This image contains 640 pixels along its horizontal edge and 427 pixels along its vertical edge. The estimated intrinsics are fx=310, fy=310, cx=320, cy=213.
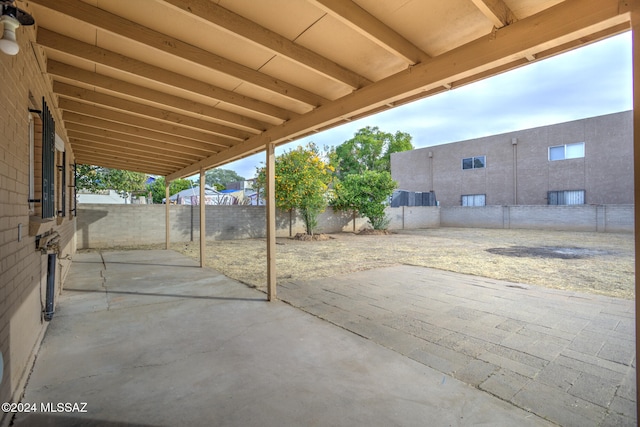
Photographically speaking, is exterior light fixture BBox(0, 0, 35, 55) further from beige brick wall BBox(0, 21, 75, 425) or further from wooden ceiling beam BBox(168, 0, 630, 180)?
wooden ceiling beam BBox(168, 0, 630, 180)

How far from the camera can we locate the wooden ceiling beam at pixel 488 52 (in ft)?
5.38

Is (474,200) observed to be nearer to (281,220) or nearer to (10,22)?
(281,220)

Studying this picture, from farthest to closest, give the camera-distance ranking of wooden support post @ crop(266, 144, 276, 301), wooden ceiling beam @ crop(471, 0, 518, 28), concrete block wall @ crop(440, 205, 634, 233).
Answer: concrete block wall @ crop(440, 205, 634, 233)
wooden support post @ crop(266, 144, 276, 301)
wooden ceiling beam @ crop(471, 0, 518, 28)

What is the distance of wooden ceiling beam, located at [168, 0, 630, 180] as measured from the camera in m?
1.64

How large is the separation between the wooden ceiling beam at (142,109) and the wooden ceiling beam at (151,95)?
530 mm

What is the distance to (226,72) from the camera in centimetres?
283

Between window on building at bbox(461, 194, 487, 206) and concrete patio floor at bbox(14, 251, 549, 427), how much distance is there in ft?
64.2

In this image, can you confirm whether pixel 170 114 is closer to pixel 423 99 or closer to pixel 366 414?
pixel 423 99

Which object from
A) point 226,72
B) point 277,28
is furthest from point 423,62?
point 226,72

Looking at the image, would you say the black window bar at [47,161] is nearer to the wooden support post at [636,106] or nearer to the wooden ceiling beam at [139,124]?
the wooden ceiling beam at [139,124]

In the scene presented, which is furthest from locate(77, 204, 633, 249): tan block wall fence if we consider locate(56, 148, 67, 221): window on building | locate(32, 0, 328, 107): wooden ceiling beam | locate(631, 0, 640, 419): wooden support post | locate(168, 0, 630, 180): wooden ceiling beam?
locate(631, 0, 640, 419): wooden support post

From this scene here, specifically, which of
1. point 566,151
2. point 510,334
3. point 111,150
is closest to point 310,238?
point 111,150

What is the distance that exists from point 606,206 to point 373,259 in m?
13.7

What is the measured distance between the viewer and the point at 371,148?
33688mm
